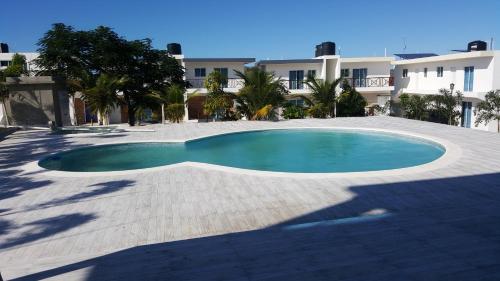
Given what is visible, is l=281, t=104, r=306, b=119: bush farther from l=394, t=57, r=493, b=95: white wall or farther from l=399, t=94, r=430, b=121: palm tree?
l=394, t=57, r=493, b=95: white wall

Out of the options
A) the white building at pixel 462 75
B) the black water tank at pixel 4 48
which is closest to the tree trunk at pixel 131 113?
the white building at pixel 462 75

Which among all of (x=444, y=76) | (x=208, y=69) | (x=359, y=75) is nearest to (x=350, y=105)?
(x=359, y=75)

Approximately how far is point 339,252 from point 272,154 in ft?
32.9

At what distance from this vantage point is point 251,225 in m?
6.00

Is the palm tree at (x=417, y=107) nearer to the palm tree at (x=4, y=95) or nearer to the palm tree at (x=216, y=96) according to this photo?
the palm tree at (x=216, y=96)

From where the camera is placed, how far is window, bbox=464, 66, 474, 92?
24623 mm

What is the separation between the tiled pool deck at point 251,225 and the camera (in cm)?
404

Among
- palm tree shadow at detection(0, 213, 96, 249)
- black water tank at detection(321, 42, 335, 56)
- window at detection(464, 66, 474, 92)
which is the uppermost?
black water tank at detection(321, 42, 335, 56)

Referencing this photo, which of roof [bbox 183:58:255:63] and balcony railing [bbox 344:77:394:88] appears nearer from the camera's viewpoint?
roof [bbox 183:58:255:63]

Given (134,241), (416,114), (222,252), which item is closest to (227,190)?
(134,241)

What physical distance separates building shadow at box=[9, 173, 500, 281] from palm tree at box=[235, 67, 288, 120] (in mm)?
15189

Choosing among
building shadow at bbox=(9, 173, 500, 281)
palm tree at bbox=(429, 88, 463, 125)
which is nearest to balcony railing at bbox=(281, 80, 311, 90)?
palm tree at bbox=(429, 88, 463, 125)

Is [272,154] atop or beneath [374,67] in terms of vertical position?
beneath

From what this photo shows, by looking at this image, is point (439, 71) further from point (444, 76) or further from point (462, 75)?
point (462, 75)
